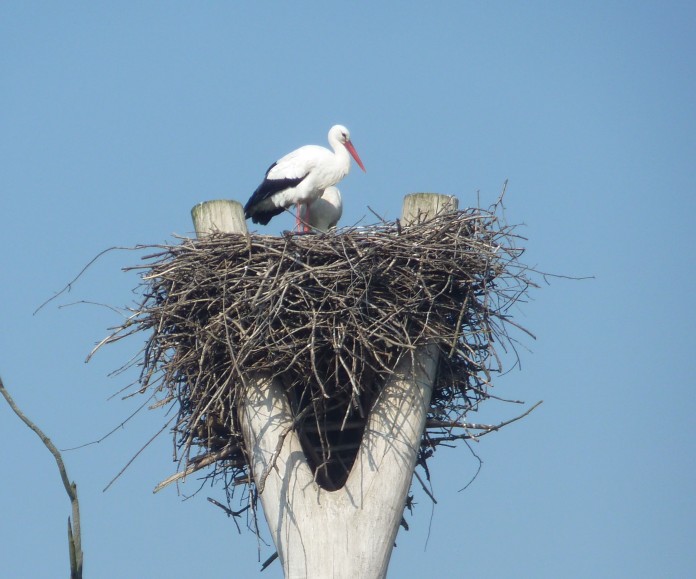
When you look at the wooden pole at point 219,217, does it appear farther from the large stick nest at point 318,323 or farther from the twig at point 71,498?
the twig at point 71,498

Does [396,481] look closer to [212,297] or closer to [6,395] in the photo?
[212,297]

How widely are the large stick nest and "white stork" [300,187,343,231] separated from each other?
Answer: 333 cm

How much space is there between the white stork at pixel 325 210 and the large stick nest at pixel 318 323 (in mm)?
3331

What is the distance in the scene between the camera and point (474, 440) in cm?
660

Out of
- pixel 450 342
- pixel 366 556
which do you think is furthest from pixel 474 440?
pixel 366 556

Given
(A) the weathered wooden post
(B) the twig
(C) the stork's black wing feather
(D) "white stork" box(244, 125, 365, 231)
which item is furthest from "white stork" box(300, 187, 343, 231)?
(B) the twig

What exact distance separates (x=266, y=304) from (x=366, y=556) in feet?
4.97

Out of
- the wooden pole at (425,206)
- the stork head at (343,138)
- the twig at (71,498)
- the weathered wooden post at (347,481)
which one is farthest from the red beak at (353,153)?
the twig at (71,498)

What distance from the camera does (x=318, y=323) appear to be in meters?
6.46

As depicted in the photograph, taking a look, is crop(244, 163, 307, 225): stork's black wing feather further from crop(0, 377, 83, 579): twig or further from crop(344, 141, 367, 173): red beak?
crop(0, 377, 83, 579): twig

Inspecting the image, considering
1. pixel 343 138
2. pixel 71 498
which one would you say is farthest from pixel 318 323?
pixel 343 138

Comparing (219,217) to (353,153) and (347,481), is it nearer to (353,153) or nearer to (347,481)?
(347,481)

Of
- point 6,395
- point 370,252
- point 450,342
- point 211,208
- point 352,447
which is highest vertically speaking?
point 211,208

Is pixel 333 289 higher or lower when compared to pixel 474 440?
higher
